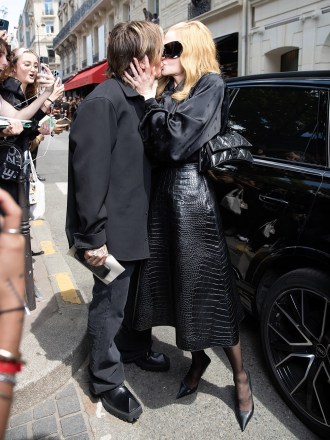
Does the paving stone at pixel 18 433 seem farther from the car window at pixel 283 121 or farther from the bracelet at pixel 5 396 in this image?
the car window at pixel 283 121

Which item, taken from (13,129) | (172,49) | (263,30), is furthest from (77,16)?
(172,49)

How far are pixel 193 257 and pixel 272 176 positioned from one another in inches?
28.0

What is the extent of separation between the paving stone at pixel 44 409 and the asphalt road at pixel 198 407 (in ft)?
0.57

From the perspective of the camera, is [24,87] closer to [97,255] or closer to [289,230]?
[97,255]

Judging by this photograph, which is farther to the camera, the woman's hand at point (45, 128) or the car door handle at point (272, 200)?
the woman's hand at point (45, 128)

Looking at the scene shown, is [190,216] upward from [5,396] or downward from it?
upward

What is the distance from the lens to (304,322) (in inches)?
84.5

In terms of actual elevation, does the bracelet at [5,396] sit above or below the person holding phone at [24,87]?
below

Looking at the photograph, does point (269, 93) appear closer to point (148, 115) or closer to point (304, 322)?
point (148, 115)

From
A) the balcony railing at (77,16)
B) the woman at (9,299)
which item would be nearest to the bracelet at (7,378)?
the woman at (9,299)

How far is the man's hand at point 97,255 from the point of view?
6.25 ft

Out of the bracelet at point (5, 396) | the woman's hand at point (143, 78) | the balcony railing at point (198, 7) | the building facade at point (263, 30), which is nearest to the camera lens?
the bracelet at point (5, 396)

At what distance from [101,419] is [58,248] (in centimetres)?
294

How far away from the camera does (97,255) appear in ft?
6.24
